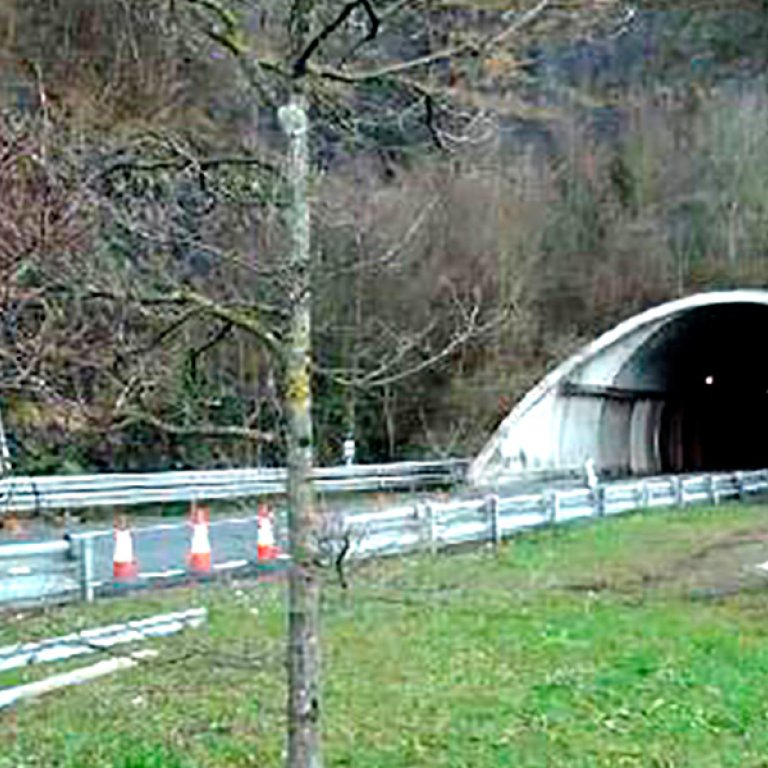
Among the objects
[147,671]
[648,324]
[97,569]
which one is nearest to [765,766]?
[147,671]

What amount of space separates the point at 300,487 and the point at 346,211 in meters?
2.93

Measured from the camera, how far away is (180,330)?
6.59 meters

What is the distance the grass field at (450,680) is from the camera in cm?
896

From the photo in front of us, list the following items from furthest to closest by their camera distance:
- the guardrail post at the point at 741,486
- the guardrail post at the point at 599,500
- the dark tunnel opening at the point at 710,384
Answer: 1. the dark tunnel opening at the point at 710,384
2. the guardrail post at the point at 741,486
3. the guardrail post at the point at 599,500

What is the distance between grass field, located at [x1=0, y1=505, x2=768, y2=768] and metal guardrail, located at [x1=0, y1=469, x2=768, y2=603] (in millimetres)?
534

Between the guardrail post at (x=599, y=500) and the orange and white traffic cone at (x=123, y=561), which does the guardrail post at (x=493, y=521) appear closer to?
the guardrail post at (x=599, y=500)

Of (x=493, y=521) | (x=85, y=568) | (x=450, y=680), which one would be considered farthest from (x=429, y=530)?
(x=450, y=680)

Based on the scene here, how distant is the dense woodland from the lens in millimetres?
6055

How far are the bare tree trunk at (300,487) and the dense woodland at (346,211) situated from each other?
12 centimetres

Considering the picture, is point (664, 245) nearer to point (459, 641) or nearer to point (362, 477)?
point (362, 477)

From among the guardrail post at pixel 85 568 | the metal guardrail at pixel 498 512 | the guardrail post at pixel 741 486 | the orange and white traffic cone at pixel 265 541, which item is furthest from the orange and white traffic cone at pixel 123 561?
the guardrail post at pixel 741 486

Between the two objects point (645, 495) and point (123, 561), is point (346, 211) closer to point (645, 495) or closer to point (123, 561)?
point (123, 561)

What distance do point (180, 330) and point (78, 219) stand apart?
717 millimetres

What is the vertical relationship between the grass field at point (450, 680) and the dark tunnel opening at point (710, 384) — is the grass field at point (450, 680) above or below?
below
